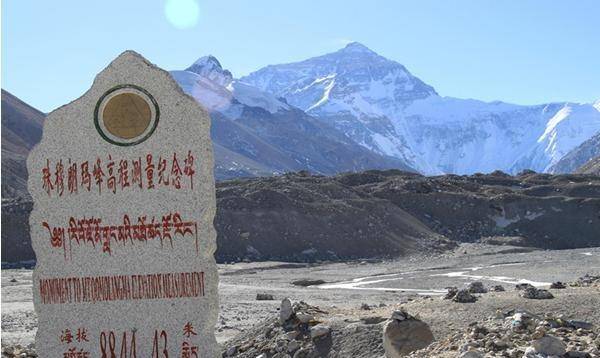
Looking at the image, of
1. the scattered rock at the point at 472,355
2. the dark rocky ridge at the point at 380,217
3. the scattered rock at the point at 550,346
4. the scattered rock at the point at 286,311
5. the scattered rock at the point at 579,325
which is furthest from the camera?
the dark rocky ridge at the point at 380,217

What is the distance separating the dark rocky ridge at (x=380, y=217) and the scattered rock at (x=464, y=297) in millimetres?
38451

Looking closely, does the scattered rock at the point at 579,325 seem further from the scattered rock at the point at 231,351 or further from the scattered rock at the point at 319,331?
the scattered rock at the point at 231,351

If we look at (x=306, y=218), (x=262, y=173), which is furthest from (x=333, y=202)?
(x=262, y=173)

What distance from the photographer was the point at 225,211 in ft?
184

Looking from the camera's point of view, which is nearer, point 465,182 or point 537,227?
point 537,227

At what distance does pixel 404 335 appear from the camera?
10.7 m

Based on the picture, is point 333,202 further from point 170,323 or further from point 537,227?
point 170,323

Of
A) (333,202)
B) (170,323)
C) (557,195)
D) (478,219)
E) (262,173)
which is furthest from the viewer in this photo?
(262,173)

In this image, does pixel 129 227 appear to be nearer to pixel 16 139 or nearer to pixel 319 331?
pixel 319 331

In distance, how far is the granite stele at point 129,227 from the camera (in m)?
7.77

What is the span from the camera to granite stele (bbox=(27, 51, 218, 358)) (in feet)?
25.5

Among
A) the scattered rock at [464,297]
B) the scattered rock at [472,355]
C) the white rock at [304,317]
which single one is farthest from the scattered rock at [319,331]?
the scattered rock at [472,355]

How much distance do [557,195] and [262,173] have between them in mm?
93016

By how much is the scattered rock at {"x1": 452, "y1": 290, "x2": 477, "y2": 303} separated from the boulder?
7.60 ft
